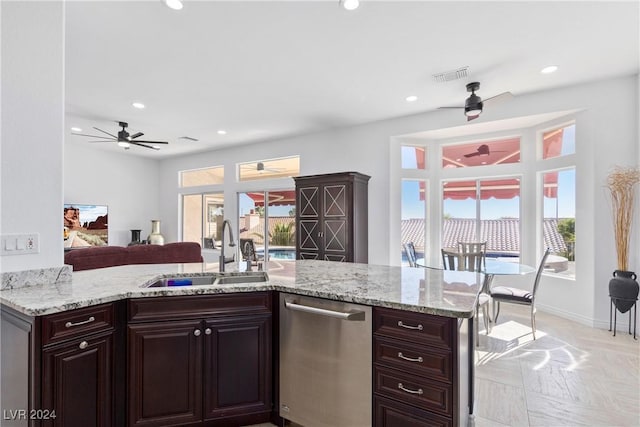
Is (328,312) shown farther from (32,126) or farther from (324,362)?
(32,126)

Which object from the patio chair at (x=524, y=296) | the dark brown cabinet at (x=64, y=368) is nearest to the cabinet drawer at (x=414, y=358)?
the dark brown cabinet at (x=64, y=368)

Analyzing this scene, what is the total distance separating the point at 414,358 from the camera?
1561mm

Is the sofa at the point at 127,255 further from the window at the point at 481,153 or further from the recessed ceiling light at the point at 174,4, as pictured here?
the window at the point at 481,153

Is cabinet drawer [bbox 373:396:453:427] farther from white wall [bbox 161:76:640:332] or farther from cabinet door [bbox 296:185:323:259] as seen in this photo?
white wall [bbox 161:76:640:332]

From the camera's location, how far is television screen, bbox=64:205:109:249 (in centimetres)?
666

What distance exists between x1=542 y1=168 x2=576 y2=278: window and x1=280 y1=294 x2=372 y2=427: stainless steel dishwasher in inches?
167

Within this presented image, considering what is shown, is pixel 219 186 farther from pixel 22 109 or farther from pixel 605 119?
pixel 605 119

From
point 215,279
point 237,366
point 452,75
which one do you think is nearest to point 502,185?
point 452,75

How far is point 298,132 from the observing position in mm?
6070

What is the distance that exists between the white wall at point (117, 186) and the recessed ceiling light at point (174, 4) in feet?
19.3

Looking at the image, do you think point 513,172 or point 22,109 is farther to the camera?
point 513,172

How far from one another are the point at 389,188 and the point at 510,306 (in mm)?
→ 2571

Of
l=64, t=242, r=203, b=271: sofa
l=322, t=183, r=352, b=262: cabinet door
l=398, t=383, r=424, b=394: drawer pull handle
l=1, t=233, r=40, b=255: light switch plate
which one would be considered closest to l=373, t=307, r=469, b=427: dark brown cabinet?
l=398, t=383, r=424, b=394: drawer pull handle

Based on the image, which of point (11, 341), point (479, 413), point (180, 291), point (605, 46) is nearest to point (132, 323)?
point (180, 291)
